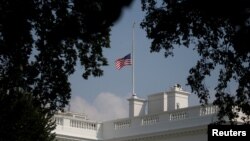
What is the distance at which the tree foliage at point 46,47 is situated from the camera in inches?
747

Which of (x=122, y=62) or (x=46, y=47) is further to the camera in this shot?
(x=122, y=62)

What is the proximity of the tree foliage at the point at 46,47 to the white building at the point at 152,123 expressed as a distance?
33.8 m

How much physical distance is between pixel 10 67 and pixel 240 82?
5799mm

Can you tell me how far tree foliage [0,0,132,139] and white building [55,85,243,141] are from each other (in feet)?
111

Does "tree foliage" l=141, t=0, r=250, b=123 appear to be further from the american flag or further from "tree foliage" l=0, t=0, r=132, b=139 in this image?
the american flag

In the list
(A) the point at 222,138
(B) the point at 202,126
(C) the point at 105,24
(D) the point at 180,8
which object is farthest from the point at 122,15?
(B) the point at 202,126

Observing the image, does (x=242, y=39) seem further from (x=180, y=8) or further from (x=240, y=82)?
(x=240, y=82)

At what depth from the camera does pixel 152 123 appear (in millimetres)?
60562

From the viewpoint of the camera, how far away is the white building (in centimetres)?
5697

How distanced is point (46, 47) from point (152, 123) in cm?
4035

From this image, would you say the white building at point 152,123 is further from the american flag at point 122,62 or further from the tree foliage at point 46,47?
the tree foliage at point 46,47

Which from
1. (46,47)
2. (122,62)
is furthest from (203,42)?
(122,62)

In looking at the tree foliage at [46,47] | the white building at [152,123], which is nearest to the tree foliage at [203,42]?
the tree foliage at [46,47]

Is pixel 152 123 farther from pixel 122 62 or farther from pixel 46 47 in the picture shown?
pixel 46 47
